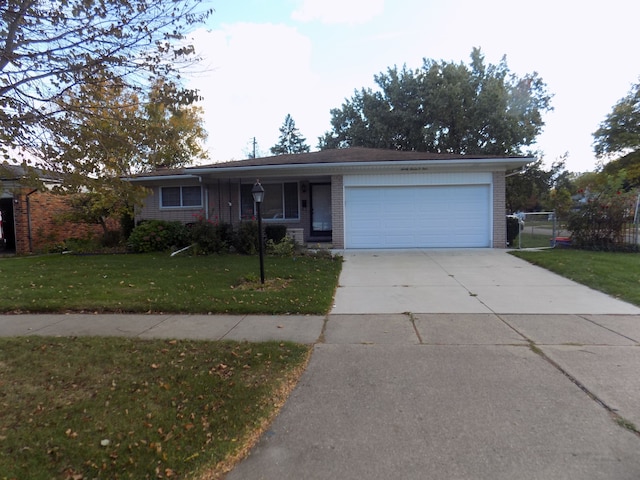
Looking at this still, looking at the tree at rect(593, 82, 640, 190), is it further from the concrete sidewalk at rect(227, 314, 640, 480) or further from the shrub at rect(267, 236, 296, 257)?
the concrete sidewalk at rect(227, 314, 640, 480)

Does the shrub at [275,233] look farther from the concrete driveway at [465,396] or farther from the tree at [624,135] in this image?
the tree at [624,135]

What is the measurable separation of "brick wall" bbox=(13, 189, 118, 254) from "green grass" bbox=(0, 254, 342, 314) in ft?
18.1

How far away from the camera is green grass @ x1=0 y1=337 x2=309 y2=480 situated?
2576 millimetres

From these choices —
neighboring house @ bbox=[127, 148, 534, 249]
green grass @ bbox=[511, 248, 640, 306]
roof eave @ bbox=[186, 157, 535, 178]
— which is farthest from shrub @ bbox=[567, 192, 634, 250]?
roof eave @ bbox=[186, 157, 535, 178]

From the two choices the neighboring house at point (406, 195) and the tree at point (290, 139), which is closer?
the neighboring house at point (406, 195)

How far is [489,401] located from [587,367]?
4.65 feet

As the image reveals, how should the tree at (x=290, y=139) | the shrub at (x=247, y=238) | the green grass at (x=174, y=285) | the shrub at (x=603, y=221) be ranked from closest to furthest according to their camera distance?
1. the green grass at (x=174, y=285)
2. the shrub at (x=603, y=221)
3. the shrub at (x=247, y=238)
4. the tree at (x=290, y=139)

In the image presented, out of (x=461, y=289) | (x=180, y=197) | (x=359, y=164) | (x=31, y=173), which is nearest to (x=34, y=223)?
(x=180, y=197)

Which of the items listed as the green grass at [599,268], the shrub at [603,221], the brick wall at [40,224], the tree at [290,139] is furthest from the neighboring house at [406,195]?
the tree at [290,139]

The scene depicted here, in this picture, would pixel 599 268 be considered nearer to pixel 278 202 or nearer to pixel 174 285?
pixel 174 285

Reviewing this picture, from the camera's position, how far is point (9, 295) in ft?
24.1

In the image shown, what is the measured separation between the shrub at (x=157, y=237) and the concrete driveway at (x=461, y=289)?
20.7 ft

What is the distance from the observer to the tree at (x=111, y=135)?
456 centimetres

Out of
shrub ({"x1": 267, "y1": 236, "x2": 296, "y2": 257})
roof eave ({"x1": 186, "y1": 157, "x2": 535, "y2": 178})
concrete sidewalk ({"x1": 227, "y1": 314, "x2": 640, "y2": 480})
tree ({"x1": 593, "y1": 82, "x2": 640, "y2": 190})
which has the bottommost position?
concrete sidewalk ({"x1": 227, "y1": 314, "x2": 640, "y2": 480})
